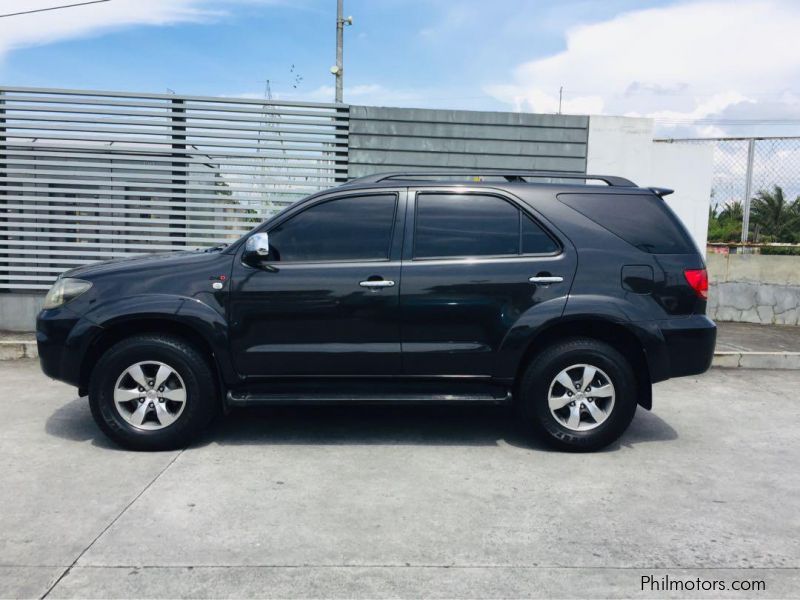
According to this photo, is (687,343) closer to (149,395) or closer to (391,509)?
(391,509)

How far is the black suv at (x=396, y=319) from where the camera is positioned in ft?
14.8

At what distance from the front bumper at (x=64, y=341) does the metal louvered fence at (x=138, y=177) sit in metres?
4.59

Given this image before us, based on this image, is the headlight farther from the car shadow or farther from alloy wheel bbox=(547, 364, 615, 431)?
alloy wheel bbox=(547, 364, 615, 431)

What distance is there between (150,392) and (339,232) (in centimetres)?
168

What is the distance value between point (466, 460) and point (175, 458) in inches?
76.3

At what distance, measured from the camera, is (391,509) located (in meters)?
3.67

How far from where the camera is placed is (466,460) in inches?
176

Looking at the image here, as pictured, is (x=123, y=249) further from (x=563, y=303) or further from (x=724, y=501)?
(x=724, y=501)

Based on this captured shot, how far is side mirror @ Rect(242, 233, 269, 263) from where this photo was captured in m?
4.43

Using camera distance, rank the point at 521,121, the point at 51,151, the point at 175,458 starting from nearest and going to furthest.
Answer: the point at 175,458
the point at 51,151
the point at 521,121

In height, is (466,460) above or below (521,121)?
below

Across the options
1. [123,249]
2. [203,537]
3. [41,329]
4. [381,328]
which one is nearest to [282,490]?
[203,537]

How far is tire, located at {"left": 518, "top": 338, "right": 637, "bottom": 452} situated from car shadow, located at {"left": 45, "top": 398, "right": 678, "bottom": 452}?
0.23m
